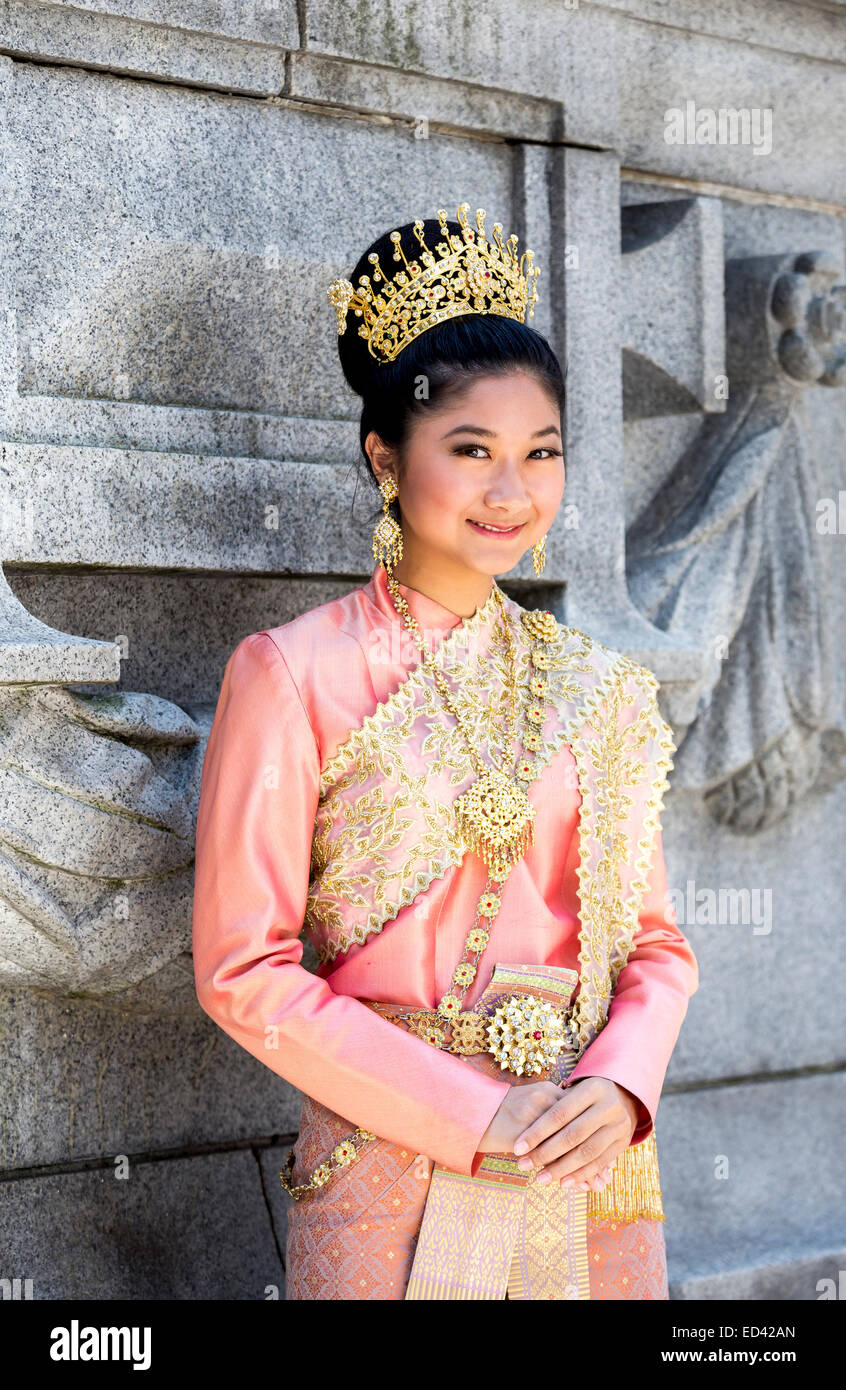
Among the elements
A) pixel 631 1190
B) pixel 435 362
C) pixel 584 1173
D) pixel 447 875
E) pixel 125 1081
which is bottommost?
pixel 125 1081

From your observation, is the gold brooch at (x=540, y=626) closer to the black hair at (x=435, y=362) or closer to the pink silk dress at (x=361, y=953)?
the pink silk dress at (x=361, y=953)

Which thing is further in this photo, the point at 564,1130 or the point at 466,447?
the point at 466,447

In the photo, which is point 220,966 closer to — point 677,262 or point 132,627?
point 132,627

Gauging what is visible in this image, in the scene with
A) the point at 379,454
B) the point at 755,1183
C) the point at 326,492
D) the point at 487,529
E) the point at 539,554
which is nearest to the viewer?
A: the point at 487,529

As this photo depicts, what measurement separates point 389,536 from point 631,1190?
3.33ft

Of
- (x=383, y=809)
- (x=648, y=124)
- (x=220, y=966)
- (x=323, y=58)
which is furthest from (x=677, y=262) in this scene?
(x=220, y=966)

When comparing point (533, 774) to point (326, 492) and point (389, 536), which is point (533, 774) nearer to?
point (389, 536)

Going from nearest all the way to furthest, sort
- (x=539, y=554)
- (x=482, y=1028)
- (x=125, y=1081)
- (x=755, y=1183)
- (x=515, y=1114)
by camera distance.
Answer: (x=515, y=1114), (x=482, y=1028), (x=539, y=554), (x=125, y=1081), (x=755, y=1183)

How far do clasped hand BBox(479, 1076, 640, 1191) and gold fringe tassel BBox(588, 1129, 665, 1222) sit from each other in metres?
0.11

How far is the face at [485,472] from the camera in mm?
2465

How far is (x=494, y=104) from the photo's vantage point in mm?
3541

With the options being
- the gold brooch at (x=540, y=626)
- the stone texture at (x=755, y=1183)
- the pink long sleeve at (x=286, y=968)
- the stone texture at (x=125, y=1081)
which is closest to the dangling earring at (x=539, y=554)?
the gold brooch at (x=540, y=626)

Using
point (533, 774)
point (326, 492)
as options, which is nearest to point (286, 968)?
point (533, 774)

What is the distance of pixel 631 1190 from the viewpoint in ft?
8.29
